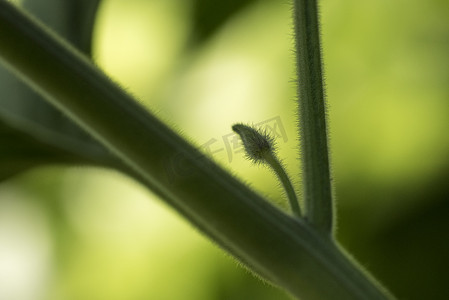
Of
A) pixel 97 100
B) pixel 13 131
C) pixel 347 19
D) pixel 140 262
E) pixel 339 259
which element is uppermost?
pixel 347 19

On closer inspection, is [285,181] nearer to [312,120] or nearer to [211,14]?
[312,120]

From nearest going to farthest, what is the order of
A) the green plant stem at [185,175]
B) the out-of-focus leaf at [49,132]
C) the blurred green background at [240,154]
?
the green plant stem at [185,175]
the out-of-focus leaf at [49,132]
the blurred green background at [240,154]

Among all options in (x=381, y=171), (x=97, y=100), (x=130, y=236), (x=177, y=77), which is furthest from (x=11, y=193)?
(x=97, y=100)

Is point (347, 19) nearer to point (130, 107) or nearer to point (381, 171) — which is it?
point (381, 171)

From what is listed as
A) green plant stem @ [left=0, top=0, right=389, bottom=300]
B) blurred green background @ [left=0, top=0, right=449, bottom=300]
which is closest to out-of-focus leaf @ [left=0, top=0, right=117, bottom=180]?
green plant stem @ [left=0, top=0, right=389, bottom=300]

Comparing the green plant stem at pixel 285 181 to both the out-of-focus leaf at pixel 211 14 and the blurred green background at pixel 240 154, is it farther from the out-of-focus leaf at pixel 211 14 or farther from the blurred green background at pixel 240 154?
the out-of-focus leaf at pixel 211 14

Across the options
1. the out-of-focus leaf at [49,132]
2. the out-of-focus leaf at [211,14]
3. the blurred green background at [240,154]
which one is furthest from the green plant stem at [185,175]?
the out-of-focus leaf at [211,14]
